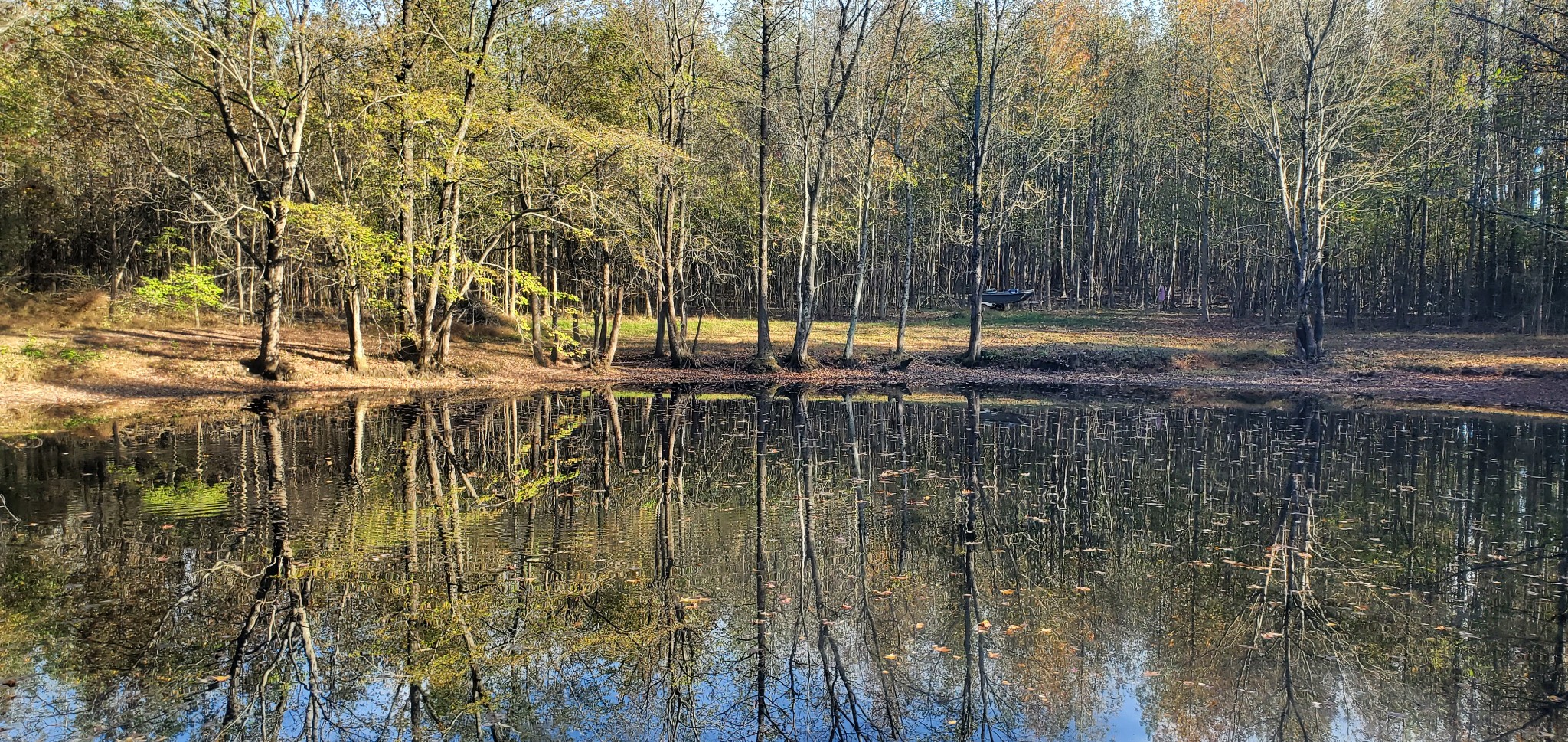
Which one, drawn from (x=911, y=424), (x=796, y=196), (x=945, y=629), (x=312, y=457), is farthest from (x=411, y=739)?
(x=796, y=196)

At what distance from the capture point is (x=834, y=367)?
103 ft

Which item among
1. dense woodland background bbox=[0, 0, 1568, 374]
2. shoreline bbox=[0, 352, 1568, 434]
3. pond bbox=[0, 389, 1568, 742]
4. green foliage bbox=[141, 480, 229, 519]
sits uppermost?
dense woodland background bbox=[0, 0, 1568, 374]

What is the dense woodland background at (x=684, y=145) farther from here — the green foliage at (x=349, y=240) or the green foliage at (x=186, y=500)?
the green foliage at (x=186, y=500)

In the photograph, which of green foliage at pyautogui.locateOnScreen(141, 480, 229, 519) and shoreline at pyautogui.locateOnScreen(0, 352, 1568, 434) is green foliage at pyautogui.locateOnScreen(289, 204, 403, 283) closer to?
shoreline at pyautogui.locateOnScreen(0, 352, 1568, 434)

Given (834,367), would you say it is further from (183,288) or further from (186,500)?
(186,500)

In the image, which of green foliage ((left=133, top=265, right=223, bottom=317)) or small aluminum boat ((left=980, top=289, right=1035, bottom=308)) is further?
small aluminum boat ((left=980, top=289, right=1035, bottom=308))

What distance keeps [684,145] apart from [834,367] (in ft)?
29.7

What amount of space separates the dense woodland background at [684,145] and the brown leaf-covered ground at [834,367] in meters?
1.24

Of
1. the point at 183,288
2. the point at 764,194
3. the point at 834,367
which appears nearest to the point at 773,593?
the point at 183,288

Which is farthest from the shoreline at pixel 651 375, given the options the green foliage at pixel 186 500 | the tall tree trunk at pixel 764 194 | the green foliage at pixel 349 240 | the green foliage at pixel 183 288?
the green foliage at pixel 186 500

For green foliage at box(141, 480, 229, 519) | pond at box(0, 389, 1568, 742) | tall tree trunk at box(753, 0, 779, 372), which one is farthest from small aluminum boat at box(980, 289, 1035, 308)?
green foliage at box(141, 480, 229, 519)

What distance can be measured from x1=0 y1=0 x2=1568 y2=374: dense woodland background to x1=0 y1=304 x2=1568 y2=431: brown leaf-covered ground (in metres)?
1.24

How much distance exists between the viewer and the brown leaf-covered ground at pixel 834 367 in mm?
22031

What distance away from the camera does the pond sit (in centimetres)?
582
